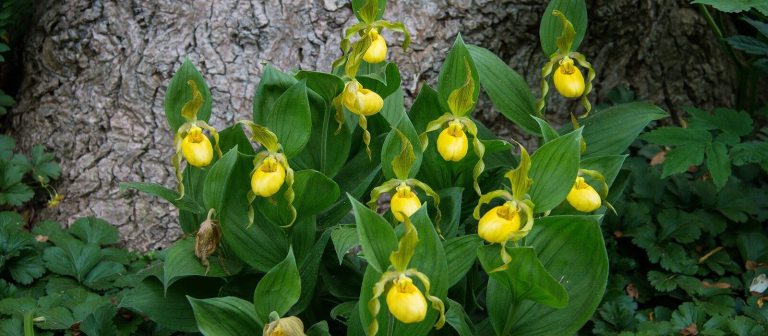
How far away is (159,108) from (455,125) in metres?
1.18

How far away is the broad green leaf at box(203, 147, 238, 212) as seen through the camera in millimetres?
1517

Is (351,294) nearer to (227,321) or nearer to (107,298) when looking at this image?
(227,321)

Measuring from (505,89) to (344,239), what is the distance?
0.58 m

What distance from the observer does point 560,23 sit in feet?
5.76

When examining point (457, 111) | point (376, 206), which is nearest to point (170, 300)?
point (376, 206)

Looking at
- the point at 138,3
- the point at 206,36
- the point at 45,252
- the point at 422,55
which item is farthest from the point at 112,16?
the point at 422,55

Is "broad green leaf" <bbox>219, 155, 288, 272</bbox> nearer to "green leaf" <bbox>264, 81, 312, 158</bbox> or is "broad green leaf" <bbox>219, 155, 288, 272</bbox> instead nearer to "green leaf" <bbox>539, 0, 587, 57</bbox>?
"green leaf" <bbox>264, 81, 312, 158</bbox>

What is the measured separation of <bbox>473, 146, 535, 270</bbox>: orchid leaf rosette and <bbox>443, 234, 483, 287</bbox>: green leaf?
0.11 metres

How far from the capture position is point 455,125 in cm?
154

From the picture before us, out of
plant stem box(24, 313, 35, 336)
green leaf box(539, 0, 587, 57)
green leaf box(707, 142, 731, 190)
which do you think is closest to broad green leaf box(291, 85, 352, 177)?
green leaf box(539, 0, 587, 57)

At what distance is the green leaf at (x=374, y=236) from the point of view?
1.28m

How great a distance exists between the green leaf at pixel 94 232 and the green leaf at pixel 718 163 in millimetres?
1585

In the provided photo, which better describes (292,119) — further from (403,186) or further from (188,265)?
(188,265)

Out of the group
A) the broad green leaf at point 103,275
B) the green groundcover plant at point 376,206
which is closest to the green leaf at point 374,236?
the green groundcover plant at point 376,206
